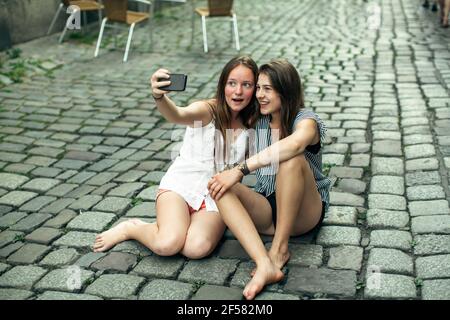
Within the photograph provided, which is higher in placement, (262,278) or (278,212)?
(278,212)

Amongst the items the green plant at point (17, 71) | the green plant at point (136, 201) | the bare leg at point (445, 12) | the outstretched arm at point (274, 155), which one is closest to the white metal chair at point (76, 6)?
the green plant at point (17, 71)

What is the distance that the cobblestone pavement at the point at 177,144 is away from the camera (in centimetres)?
338

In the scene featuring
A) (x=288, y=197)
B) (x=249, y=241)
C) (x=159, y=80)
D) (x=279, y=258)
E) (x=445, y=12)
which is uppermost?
(x=159, y=80)

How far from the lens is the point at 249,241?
3.42 metres

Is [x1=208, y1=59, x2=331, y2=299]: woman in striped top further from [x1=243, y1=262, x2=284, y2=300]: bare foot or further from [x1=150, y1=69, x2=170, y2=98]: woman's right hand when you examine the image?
[x1=150, y1=69, x2=170, y2=98]: woman's right hand

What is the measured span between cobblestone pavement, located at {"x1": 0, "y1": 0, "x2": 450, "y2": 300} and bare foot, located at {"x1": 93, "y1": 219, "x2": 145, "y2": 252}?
45 mm

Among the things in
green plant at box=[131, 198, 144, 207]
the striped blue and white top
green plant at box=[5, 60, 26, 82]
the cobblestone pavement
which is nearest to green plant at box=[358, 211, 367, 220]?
the cobblestone pavement

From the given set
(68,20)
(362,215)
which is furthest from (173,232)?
(68,20)

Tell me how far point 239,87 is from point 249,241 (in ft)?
3.05

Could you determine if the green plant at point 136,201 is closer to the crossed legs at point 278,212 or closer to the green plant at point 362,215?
the crossed legs at point 278,212

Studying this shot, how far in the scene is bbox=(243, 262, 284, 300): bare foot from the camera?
125 inches

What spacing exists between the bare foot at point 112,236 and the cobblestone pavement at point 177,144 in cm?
4

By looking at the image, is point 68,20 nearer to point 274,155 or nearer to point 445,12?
point 445,12

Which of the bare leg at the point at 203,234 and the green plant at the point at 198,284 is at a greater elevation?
the bare leg at the point at 203,234
